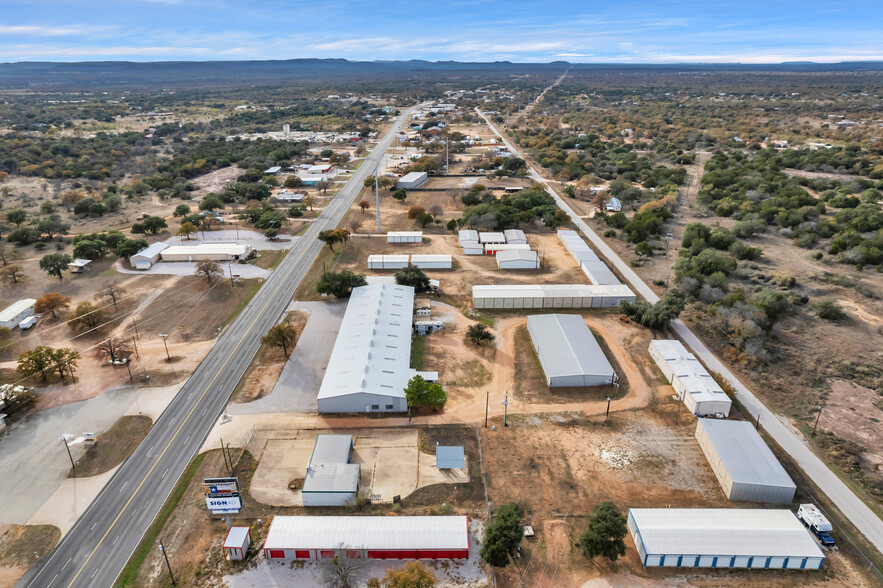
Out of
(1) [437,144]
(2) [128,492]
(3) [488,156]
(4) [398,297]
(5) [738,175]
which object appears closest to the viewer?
(2) [128,492]

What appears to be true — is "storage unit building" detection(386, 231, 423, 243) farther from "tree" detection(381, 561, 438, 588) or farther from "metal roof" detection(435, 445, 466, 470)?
"tree" detection(381, 561, 438, 588)

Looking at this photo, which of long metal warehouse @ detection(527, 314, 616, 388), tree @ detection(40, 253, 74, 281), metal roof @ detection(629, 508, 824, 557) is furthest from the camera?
tree @ detection(40, 253, 74, 281)

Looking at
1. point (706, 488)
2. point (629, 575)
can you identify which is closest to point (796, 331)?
point (706, 488)

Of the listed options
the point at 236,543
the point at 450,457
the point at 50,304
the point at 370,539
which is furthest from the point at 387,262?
the point at 236,543

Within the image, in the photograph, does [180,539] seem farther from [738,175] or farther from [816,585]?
[738,175]

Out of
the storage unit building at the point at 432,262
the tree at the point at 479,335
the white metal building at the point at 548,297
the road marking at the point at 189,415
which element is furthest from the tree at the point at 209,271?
the tree at the point at 479,335

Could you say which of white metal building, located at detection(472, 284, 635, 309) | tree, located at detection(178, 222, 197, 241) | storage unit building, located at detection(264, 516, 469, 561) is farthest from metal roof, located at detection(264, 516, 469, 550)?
tree, located at detection(178, 222, 197, 241)
